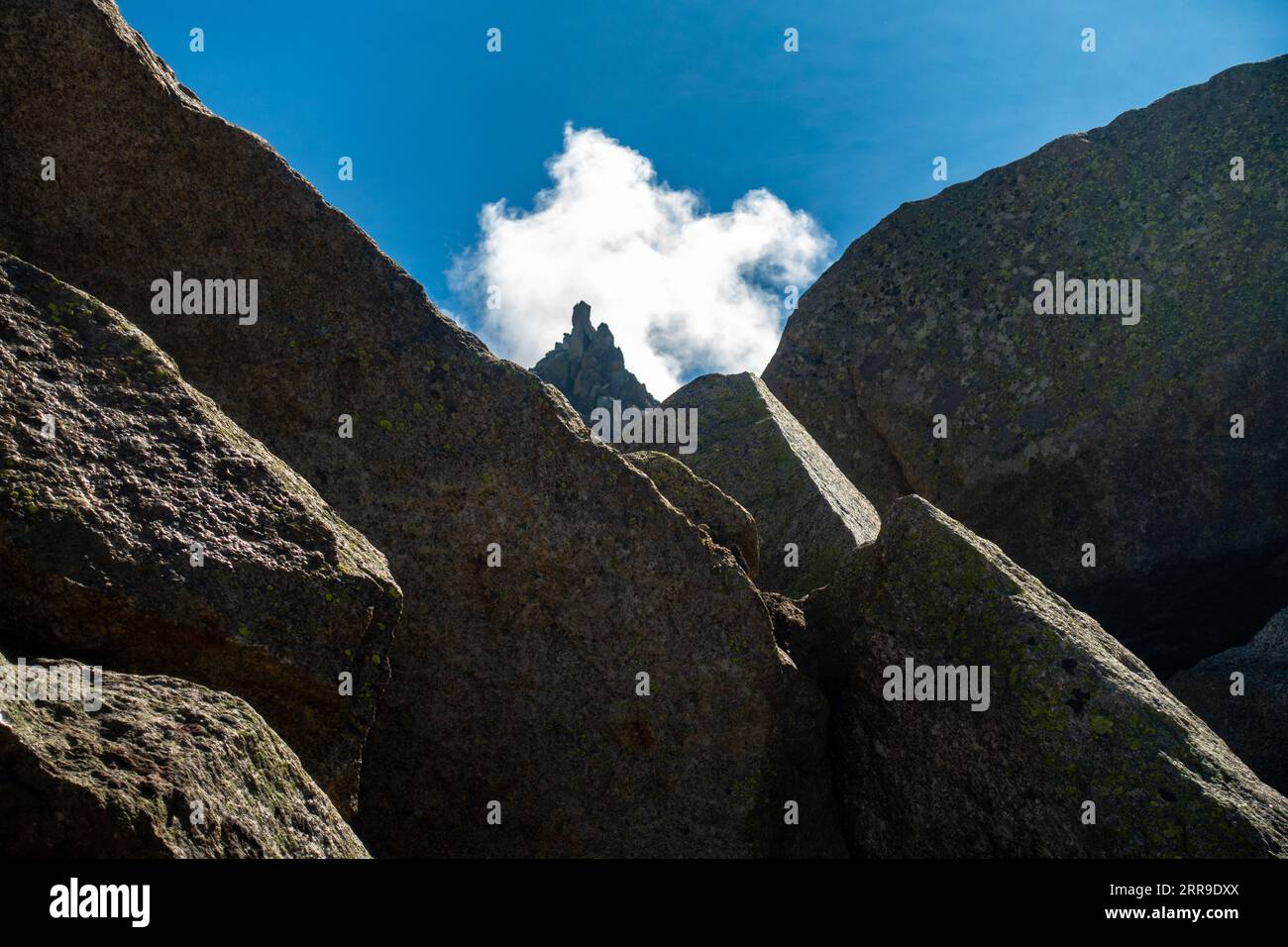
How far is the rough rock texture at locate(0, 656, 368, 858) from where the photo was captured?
5191mm

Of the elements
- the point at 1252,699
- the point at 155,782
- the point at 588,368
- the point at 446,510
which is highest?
the point at 588,368

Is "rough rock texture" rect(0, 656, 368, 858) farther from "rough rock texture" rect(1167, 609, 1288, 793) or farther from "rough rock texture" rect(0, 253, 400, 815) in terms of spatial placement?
"rough rock texture" rect(1167, 609, 1288, 793)

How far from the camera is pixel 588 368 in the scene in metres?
109

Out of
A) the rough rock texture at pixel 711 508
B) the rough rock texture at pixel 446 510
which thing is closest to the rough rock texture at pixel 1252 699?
the rough rock texture at pixel 711 508

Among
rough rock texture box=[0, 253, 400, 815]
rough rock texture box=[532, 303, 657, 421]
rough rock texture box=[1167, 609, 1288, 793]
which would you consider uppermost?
rough rock texture box=[532, 303, 657, 421]

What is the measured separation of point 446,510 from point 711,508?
300 cm

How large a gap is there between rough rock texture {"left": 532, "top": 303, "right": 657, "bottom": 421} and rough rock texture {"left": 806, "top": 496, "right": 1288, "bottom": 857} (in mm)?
91194

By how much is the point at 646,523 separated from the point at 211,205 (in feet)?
16.7

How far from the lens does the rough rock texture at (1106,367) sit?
16.8 m

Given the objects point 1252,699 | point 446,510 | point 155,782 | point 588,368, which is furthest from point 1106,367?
point 588,368

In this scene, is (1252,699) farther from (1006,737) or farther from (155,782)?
(155,782)

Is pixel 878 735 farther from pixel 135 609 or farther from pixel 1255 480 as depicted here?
pixel 1255 480

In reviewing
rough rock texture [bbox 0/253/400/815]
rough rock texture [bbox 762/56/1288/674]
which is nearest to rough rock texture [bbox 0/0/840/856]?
rough rock texture [bbox 0/253/400/815]

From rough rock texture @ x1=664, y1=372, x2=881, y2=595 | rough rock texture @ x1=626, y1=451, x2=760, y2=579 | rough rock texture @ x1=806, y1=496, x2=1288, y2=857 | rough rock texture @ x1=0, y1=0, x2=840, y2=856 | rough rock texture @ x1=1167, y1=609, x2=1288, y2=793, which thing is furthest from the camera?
rough rock texture @ x1=1167, y1=609, x2=1288, y2=793
